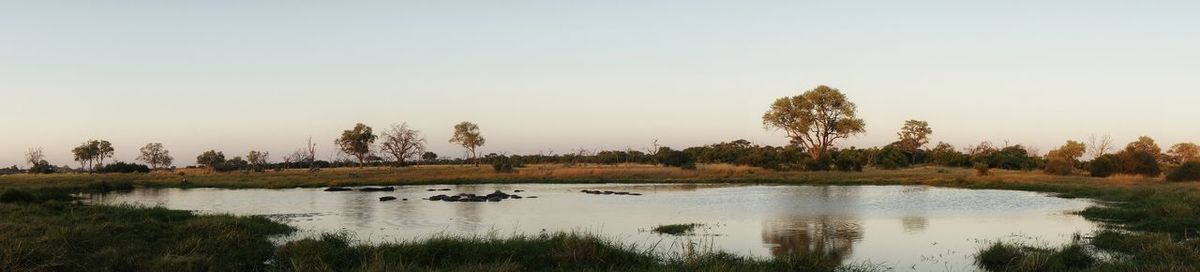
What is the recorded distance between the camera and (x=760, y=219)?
21406 mm

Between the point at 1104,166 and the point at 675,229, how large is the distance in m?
40.6

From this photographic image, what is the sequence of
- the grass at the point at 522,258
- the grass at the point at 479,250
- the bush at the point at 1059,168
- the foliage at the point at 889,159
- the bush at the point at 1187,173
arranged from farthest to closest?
1. the foliage at the point at 889,159
2. the bush at the point at 1059,168
3. the bush at the point at 1187,173
4. the grass at the point at 522,258
5. the grass at the point at 479,250

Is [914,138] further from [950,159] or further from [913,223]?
[913,223]

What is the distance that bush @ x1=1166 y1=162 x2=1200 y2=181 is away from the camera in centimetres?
3694

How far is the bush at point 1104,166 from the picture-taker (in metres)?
45.4

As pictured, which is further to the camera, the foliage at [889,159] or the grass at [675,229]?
the foliage at [889,159]

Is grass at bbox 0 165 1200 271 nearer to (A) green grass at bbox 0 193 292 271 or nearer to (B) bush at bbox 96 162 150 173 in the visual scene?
(A) green grass at bbox 0 193 292 271

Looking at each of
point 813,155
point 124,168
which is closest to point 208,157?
point 124,168

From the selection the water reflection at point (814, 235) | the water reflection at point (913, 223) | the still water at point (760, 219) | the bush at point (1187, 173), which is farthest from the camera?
the bush at point (1187, 173)

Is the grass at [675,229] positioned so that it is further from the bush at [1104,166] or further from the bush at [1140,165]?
the bush at [1104,166]

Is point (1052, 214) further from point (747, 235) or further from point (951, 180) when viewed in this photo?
point (951, 180)

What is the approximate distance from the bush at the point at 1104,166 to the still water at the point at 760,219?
51.6ft

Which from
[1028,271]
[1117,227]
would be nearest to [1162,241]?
[1028,271]

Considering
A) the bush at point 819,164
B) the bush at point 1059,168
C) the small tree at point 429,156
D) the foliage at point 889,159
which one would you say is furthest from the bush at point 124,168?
the bush at point 1059,168
